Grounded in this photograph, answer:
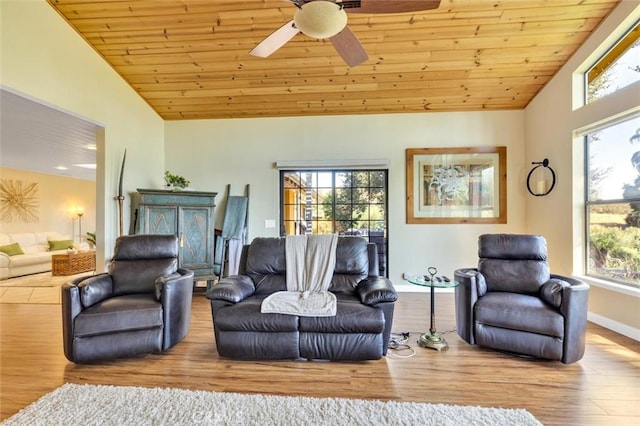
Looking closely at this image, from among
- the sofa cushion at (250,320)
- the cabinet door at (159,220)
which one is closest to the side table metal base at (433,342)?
the sofa cushion at (250,320)

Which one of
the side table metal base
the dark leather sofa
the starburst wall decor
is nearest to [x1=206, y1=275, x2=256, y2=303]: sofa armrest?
the dark leather sofa

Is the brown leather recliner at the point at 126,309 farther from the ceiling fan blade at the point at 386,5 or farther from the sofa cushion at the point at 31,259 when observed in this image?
the sofa cushion at the point at 31,259

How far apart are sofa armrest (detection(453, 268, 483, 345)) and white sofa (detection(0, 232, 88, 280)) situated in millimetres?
8032

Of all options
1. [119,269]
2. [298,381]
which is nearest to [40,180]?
[119,269]

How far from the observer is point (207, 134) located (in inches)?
201

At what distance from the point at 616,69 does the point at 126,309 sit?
17.6 ft

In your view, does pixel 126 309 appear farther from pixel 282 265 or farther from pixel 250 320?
pixel 282 265

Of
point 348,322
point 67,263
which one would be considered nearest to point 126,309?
point 348,322

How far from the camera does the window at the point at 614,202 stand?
10.1ft

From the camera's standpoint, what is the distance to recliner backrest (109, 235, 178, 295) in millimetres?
2984

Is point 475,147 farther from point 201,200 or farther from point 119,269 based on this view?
point 119,269

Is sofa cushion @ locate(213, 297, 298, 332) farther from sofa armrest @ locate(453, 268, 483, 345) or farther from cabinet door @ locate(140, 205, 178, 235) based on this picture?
cabinet door @ locate(140, 205, 178, 235)

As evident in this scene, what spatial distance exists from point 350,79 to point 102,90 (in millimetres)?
3250

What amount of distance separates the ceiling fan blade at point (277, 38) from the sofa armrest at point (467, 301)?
2.50m
